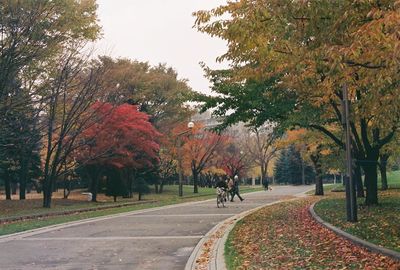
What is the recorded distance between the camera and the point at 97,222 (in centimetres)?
1716

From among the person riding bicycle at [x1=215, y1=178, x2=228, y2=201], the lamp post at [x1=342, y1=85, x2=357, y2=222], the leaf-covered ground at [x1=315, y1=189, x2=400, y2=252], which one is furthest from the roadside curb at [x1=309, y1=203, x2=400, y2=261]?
the person riding bicycle at [x1=215, y1=178, x2=228, y2=201]

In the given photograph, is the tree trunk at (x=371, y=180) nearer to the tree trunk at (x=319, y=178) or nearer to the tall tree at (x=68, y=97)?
the tree trunk at (x=319, y=178)

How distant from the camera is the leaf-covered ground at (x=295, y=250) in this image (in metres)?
7.75

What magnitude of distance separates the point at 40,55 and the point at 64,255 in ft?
54.7

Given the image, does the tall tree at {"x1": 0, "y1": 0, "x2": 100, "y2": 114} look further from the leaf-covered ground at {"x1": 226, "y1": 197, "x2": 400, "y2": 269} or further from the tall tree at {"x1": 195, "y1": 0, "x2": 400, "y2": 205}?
the leaf-covered ground at {"x1": 226, "y1": 197, "x2": 400, "y2": 269}

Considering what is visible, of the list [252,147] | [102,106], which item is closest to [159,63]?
[102,106]

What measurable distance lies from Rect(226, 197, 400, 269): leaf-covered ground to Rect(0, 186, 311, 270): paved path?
4.10 ft

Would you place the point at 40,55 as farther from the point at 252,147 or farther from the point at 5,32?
the point at 252,147

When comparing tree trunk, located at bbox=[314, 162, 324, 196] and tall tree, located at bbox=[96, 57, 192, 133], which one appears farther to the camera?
tall tree, located at bbox=[96, 57, 192, 133]

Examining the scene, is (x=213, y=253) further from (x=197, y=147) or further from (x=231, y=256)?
(x=197, y=147)

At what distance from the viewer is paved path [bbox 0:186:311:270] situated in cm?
888

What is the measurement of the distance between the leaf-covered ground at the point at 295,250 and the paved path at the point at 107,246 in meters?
1.25

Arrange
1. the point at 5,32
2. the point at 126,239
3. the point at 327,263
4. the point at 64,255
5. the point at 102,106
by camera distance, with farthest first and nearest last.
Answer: the point at 102,106, the point at 5,32, the point at 126,239, the point at 64,255, the point at 327,263

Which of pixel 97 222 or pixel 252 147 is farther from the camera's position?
pixel 252 147
